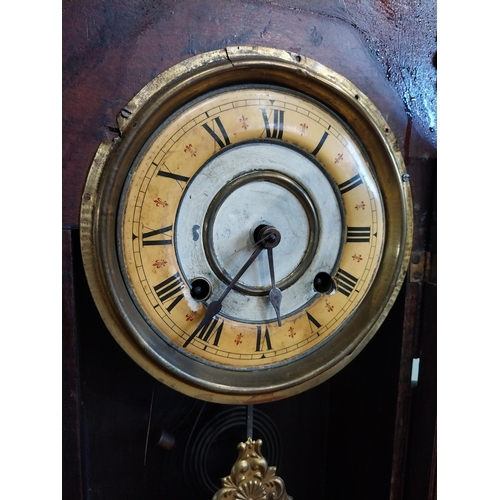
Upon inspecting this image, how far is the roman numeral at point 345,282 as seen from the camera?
87cm

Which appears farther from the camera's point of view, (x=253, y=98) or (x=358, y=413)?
(x=358, y=413)

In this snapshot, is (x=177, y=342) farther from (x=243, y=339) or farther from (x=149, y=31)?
(x=149, y=31)

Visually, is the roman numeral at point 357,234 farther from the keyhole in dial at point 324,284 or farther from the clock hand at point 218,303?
the clock hand at point 218,303

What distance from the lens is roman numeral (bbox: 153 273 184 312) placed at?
764mm

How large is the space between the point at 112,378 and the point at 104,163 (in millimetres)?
451

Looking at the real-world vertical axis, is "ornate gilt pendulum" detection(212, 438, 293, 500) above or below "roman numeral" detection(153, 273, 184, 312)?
below

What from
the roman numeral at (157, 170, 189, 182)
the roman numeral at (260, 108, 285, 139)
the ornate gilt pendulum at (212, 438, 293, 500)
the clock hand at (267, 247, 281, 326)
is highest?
the roman numeral at (260, 108, 285, 139)

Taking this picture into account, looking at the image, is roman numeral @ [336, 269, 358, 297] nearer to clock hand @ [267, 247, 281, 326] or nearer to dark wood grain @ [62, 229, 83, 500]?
clock hand @ [267, 247, 281, 326]

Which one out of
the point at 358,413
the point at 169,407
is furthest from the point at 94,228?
the point at 358,413

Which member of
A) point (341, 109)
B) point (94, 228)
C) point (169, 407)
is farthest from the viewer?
point (169, 407)

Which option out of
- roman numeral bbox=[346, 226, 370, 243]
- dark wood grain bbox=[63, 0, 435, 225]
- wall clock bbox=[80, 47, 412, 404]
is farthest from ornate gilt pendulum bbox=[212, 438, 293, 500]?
dark wood grain bbox=[63, 0, 435, 225]

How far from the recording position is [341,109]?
2.76 ft

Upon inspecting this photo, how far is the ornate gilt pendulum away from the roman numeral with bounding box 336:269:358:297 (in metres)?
0.35

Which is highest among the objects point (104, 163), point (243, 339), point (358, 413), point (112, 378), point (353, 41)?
point (353, 41)
